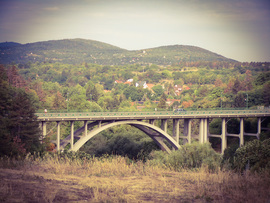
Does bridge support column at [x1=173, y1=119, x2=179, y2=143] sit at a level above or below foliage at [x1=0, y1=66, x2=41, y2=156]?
below

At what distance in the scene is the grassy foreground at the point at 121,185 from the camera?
10195mm

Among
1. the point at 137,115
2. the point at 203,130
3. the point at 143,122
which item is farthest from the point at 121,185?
the point at 203,130

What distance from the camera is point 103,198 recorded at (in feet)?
32.8

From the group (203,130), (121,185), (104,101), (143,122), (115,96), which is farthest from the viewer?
(115,96)

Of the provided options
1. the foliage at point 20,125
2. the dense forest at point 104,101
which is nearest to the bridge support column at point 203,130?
the dense forest at point 104,101

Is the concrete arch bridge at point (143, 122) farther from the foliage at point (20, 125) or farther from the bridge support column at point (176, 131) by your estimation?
the foliage at point (20, 125)

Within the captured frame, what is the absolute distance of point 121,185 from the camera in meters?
11.6

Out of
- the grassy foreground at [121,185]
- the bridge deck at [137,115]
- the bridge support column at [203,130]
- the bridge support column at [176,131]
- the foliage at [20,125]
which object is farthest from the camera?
the bridge support column at [203,130]

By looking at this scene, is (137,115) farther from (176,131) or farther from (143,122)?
(176,131)

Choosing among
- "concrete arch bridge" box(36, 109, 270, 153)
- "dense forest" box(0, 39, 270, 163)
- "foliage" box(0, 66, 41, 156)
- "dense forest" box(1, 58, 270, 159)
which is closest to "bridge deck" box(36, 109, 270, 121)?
"concrete arch bridge" box(36, 109, 270, 153)

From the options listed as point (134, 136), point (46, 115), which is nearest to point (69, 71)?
point (134, 136)

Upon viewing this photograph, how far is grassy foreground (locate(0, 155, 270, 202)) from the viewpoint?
10195mm

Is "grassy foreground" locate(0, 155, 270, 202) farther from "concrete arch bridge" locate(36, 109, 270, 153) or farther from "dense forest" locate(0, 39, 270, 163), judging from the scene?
"concrete arch bridge" locate(36, 109, 270, 153)

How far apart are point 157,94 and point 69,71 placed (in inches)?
2288
